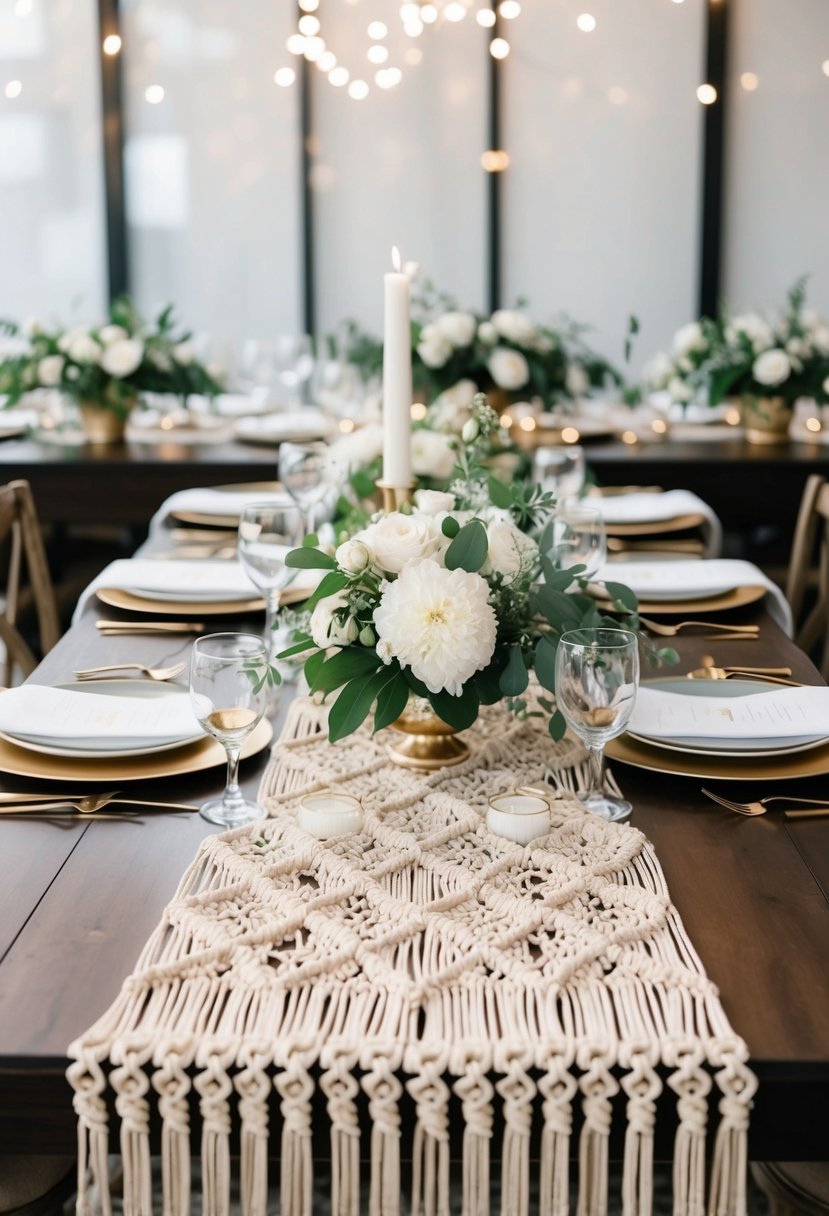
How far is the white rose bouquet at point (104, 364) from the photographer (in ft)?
10.3

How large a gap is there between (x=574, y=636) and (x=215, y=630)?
2.54 feet

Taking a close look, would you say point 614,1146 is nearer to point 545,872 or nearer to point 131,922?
point 545,872

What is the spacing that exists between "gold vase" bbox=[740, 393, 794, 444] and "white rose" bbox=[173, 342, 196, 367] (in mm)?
1359

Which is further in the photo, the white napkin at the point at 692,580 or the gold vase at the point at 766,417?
the gold vase at the point at 766,417

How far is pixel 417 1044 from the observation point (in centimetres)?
80

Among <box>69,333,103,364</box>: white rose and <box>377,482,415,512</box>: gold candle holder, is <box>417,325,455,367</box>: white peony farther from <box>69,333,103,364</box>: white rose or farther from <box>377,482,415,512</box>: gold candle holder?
<box>377,482,415,512</box>: gold candle holder

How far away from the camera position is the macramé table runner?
0.79 m

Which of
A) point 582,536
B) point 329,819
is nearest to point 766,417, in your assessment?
point 582,536

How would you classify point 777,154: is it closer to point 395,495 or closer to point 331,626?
point 395,495

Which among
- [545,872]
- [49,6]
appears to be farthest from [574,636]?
[49,6]

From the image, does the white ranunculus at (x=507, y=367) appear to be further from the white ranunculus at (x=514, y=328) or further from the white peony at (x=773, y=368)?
the white peony at (x=773, y=368)

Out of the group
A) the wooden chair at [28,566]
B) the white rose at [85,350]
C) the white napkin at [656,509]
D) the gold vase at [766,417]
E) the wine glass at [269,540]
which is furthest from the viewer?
the gold vase at [766,417]

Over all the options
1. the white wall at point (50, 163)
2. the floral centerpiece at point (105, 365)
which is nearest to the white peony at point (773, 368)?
the floral centerpiece at point (105, 365)

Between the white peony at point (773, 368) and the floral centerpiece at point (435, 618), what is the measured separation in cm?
205
